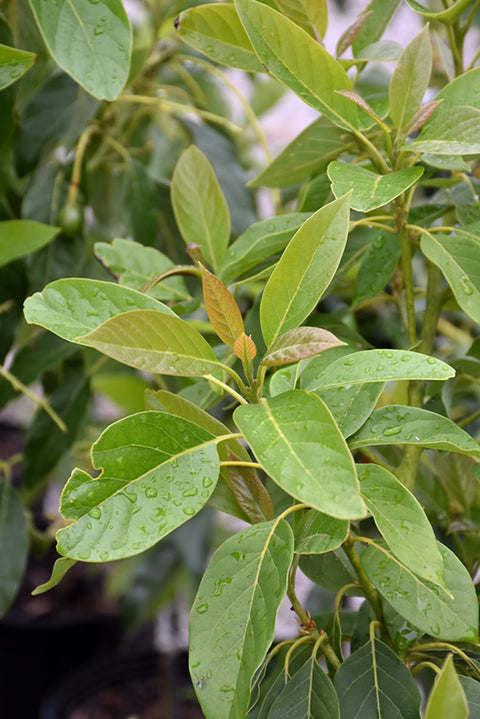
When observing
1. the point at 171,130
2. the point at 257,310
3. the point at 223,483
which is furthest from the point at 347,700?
the point at 171,130

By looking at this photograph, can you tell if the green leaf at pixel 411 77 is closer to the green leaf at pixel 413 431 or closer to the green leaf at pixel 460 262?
the green leaf at pixel 460 262

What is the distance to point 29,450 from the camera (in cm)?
78

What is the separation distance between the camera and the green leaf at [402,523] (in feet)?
1.10

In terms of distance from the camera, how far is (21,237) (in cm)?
59

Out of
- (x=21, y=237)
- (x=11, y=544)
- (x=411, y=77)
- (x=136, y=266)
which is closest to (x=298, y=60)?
(x=411, y=77)

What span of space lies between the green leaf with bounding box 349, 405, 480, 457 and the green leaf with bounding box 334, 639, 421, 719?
14 cm

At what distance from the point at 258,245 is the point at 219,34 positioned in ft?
0.51

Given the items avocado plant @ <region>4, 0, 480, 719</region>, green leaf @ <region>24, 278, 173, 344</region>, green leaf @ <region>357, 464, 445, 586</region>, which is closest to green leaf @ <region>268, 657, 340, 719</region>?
avocado plant @ <region>4, 0, 480, 719</region>

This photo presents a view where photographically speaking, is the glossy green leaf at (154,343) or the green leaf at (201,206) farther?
the green leaf at (201,206)

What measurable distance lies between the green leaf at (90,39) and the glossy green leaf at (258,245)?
0.14 m

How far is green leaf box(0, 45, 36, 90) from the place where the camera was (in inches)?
19.0

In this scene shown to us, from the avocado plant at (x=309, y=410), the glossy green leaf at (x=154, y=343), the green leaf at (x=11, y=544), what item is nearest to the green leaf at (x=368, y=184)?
the avocado plant at (x=309, y=410)

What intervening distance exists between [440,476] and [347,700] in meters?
0.20

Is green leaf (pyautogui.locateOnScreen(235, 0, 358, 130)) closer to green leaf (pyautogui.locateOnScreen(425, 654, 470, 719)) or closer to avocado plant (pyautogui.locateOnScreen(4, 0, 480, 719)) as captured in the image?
avocado plant (pyautogui.locateOnScreen(4, 0, 480, 719))
